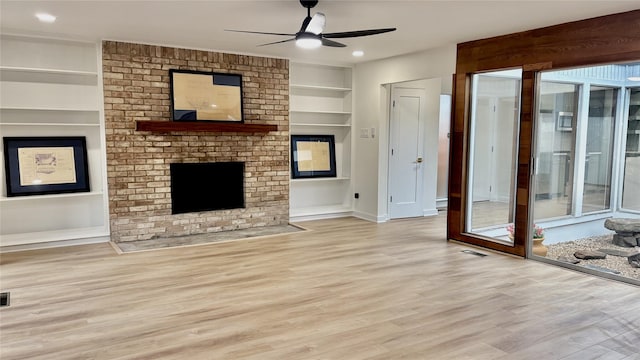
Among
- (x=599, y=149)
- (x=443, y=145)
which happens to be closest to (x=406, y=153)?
(x=443, y=145)

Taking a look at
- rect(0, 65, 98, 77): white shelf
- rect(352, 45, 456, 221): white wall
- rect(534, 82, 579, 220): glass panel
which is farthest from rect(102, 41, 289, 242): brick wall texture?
rect(534, 82, 579, 220): glass panel

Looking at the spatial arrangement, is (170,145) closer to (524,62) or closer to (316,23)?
(316,23)

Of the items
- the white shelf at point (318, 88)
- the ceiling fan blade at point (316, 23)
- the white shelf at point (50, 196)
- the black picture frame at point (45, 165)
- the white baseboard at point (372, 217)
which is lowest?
the white baseboard at point (372, 217)

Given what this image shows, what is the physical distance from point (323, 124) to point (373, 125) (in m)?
0.80

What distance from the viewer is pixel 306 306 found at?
363 cm

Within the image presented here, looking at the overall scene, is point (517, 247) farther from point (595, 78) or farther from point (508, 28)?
point (508, 28)

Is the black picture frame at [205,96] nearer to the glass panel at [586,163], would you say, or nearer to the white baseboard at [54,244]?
the white baseboard at [54,244]

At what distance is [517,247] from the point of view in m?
5.08

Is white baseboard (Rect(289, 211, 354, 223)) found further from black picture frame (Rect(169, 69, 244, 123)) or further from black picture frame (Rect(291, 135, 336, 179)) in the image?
black picture frame (Rect(169, 69, 244, 123))

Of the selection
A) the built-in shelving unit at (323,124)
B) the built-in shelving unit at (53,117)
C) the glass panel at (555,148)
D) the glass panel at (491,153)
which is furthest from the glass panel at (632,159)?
the built-in shelving unit at (53,117)

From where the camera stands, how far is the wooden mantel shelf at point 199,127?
5.63 meters

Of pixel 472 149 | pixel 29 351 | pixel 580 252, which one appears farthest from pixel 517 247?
pixel 29 351

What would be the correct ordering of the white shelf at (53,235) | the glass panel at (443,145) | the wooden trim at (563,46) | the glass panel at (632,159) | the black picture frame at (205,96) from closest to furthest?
1. the wooden trim at (563,46)
2. the glass panel at (632,159)
3. the white shelf at (53,235)
4. the black picture frame at (205,96)
5. the glass panel at (443,145)

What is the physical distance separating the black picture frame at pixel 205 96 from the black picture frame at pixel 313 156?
1.16 meters
